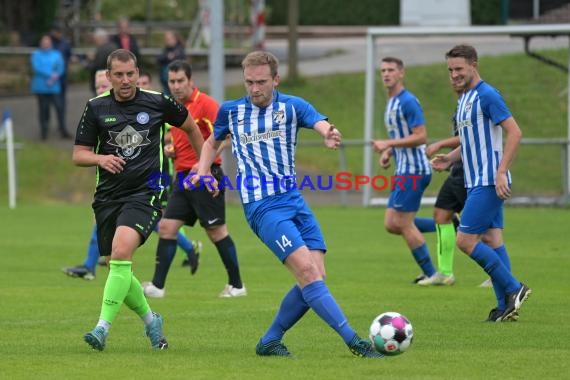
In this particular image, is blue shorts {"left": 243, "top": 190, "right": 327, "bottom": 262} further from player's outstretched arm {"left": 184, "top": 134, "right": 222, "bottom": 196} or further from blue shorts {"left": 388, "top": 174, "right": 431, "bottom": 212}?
blue shorts {"left": 388, "top": 174, "right": 431, "bottom": 212}

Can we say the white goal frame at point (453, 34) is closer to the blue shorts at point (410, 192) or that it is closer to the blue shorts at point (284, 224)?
the blue shorts at point (410, 192)

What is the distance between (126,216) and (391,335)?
6.81 feet

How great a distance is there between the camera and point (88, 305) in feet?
36.7

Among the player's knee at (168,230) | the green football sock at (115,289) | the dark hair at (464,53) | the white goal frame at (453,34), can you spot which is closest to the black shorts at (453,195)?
the dark hair at (464,53)

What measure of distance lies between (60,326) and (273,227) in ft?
8.70

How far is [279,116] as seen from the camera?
8227mm

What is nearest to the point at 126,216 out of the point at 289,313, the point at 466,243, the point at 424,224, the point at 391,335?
the point at 289,313

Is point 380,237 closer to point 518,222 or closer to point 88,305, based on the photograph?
point 518,222

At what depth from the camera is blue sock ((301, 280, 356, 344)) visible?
25.5 ft

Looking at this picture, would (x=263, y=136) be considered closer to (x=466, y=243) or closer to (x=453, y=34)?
(x=466, y=243)

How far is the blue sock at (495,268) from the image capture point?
9820 mm

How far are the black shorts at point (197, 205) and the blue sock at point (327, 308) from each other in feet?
13.2

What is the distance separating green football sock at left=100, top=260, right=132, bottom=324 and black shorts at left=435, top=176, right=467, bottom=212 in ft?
15.6

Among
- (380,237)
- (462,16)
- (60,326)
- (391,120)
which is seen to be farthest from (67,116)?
(60,326)
